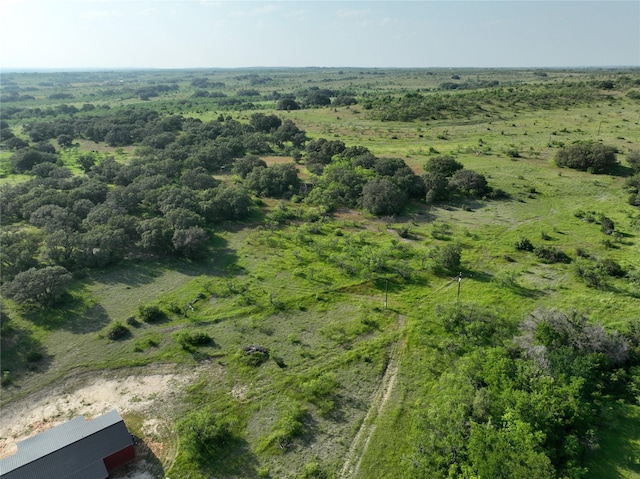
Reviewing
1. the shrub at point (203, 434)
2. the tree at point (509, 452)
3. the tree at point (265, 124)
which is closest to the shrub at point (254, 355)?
the shrub at point (203, 434)

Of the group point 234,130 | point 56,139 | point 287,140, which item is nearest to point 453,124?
point 287,140

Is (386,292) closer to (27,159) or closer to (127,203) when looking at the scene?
(127,203)

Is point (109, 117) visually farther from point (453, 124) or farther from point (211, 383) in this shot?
point (211, 383)

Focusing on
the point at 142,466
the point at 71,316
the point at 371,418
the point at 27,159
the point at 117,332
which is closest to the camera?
the point at 142,466

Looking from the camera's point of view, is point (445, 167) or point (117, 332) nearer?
point (117, 332)

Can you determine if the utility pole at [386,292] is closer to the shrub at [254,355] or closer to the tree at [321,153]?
the shrub at [254,355]

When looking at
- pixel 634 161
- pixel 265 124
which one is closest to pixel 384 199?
pixel 634 161
